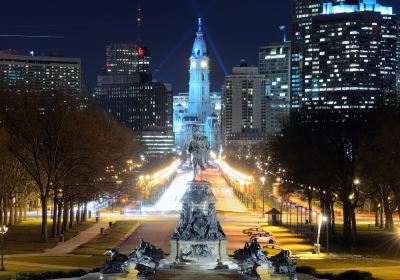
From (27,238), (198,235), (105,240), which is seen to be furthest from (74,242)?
(198,235)

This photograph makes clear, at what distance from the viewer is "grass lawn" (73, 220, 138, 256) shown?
6988 centimetres

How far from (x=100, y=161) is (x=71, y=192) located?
4.15 metres

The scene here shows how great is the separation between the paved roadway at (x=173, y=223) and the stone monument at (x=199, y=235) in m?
19.8

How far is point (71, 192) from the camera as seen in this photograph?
86.9 metres

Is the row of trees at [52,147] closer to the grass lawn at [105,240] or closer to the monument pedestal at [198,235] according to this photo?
the grass lawn at [105,240]

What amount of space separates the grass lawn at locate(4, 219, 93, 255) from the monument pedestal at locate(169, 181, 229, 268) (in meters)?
25.8

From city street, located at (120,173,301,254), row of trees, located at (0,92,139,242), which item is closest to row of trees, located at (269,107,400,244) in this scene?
city street, located at (120,173,301,254)

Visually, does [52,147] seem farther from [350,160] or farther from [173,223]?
[350,160]

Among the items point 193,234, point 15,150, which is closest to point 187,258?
point 193,234

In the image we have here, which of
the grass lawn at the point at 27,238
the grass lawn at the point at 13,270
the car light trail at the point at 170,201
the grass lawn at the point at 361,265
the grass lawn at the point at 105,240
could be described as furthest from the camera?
the car light trail at the point at 170,201

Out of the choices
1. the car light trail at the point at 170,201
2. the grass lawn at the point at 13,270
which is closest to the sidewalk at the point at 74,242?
the grass lawn at the point at 13,270

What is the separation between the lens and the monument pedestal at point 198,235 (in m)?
44.7

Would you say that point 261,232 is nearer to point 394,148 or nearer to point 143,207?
point 394,148

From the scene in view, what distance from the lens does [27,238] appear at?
81438 millimetres
